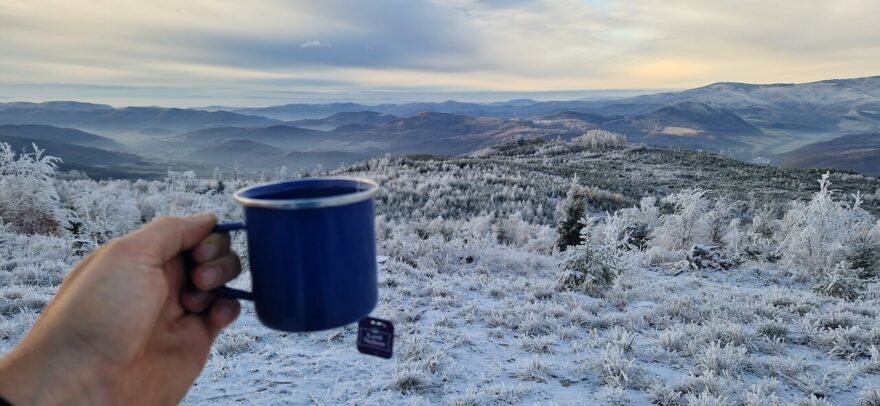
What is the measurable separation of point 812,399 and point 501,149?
61790mm

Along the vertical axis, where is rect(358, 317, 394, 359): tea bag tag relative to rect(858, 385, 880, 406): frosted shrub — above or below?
above

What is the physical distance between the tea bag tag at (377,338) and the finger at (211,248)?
61 centimetres

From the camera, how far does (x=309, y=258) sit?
162 cm

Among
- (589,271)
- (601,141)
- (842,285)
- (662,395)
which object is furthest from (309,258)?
(601,141)

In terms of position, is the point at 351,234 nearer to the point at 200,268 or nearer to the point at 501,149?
the point at 200,268

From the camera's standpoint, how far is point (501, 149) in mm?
64562

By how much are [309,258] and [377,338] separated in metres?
0.57

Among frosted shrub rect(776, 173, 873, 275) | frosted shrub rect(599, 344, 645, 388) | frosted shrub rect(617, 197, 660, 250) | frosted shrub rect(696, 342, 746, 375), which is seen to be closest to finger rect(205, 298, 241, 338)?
frosted shrub rect(599, 344, 645, 388)

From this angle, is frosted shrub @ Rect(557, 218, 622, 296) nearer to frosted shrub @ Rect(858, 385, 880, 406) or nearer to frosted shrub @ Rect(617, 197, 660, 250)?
frosted shrub @ Rect(858, 385, 880, 406)

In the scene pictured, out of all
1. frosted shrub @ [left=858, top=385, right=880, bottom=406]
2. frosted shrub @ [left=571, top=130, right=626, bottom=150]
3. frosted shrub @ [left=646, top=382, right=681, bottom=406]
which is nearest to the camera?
frosted shrub @ [left=858, top=385, right=880, bottom=406]

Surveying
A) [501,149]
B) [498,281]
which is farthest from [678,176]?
[498,281]

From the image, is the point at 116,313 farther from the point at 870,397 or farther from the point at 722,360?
the point at 870,397

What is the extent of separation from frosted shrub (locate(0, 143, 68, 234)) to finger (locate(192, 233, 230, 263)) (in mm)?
12956

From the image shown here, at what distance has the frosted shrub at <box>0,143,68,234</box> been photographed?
1200cm
